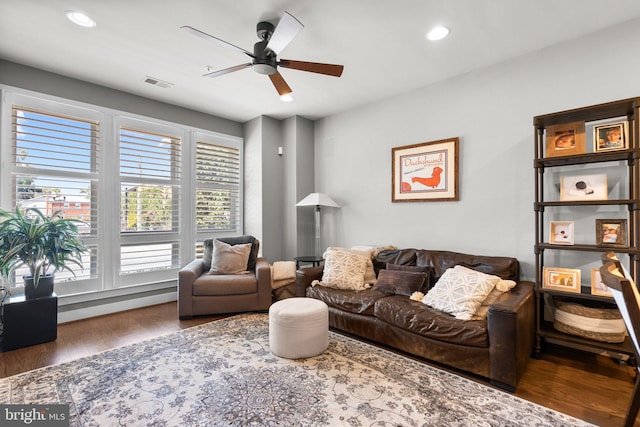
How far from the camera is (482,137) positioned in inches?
128

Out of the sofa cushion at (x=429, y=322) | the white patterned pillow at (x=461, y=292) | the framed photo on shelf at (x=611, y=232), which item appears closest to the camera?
the sofa cushion at (x=429, y=322)

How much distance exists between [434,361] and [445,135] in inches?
95.4

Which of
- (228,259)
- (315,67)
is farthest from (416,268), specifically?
(228,259)

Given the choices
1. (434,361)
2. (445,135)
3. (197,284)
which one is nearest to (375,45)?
(445,135)

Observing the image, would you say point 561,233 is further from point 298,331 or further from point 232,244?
point 232,244

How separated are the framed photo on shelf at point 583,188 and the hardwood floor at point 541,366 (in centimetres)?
136

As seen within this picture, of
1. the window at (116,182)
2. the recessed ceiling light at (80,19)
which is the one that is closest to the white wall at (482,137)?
the window at (116,182)

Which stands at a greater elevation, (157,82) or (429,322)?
(157,82)

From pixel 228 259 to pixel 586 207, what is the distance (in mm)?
3835

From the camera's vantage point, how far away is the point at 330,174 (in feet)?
15.6

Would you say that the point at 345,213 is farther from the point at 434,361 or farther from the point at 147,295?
the point at 147,295

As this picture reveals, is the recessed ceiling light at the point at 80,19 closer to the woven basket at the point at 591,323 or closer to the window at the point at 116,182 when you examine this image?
the window at the point at 116,182

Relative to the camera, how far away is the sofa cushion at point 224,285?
3.61 metres

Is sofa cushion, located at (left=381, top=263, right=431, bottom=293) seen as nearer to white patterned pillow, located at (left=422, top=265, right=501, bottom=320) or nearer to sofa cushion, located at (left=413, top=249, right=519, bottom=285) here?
sofa cushion, located at (left=413, top=249, right=519, bottom=285)
